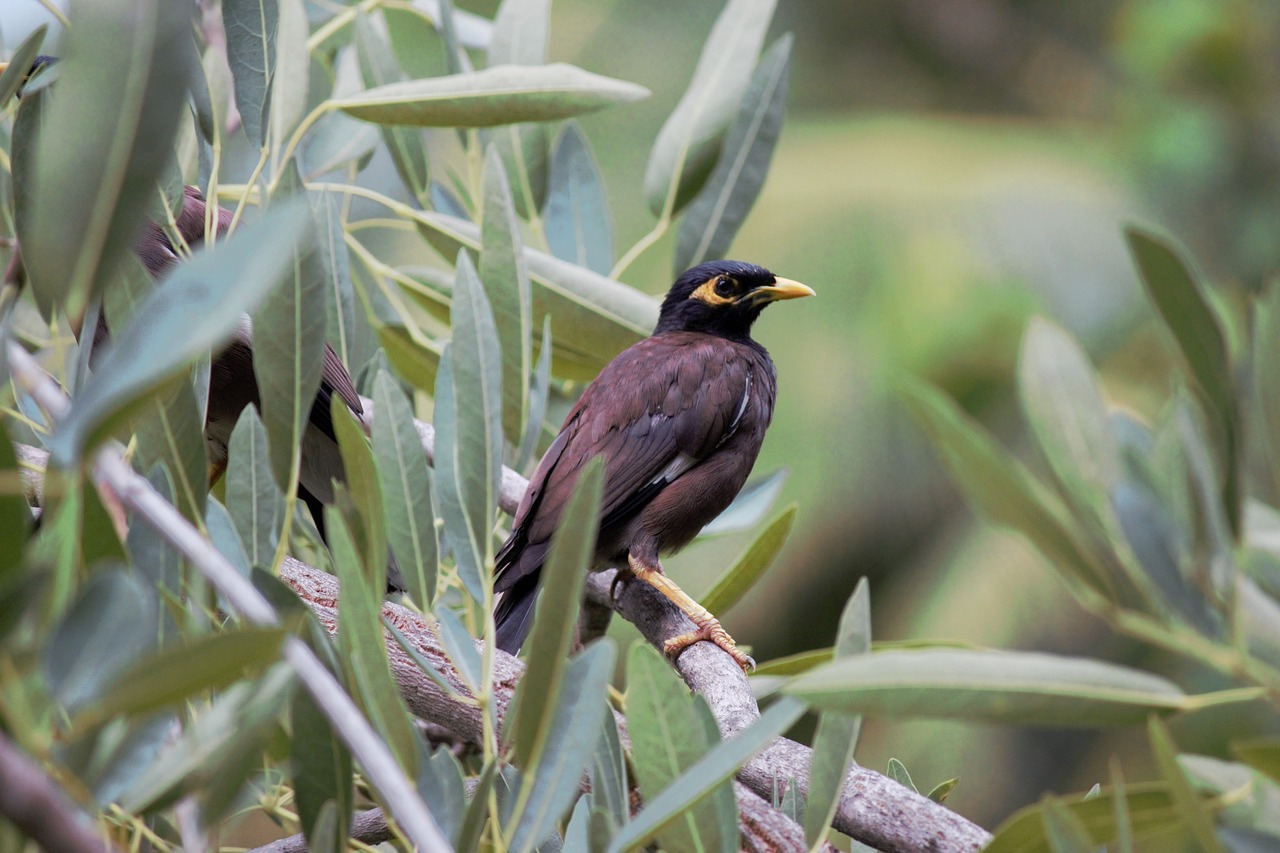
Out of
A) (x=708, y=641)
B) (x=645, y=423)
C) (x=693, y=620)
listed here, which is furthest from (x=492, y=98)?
(x=645, y=423)

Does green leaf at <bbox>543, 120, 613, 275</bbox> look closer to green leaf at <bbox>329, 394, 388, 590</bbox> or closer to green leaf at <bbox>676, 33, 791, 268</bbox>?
green leaf at <bbox>676, 33, 791, 268</bbox>

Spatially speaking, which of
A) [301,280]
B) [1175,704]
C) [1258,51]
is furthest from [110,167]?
[1258,51]

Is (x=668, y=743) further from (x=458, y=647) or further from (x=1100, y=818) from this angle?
(x=1100, y=818)

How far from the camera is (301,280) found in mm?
1407

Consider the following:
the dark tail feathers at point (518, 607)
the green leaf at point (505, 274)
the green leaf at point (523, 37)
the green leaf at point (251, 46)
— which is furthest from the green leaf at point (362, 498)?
the dark tail feathers at point (518, 607)

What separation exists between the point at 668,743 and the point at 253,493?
0.63 m

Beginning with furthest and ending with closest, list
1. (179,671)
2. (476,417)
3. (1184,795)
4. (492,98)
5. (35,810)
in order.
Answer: (492,98) → (476,417) → (1184,795) → (179,671) → (35,810)

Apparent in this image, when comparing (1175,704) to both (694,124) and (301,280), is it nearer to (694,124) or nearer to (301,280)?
(301,280)

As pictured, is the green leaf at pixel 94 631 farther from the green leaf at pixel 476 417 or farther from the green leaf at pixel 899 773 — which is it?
the green leaf at pixel 899 773

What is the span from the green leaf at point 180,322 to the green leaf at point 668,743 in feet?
1.87

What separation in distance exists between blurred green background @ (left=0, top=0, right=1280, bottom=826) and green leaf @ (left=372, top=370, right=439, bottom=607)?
462 inches

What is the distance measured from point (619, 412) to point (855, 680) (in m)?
2.65

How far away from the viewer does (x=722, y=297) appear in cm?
438

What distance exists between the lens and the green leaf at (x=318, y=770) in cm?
121
